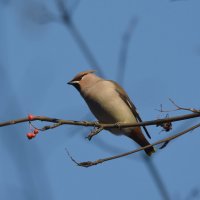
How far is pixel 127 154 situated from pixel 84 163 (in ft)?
1.03

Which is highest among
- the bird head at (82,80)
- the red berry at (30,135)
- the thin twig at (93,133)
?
the bird head at (82,80)

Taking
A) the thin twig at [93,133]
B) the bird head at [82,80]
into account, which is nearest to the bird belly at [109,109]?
the bird head at [82,80]

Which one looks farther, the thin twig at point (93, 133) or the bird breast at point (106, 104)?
the bird breast at point (106, 104)

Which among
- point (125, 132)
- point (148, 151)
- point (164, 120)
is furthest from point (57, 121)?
point (125, 132)

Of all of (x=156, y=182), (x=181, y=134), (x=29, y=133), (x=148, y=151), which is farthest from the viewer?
(x=148, y=151)

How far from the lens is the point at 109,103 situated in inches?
230

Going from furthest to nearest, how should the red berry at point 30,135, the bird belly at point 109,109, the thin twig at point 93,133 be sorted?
the bird belly at point 109,109 < the thin twig at point 93,133 < the red berry at point 30,135

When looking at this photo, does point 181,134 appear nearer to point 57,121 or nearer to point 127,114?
point 57,121

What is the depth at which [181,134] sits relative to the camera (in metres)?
3.44

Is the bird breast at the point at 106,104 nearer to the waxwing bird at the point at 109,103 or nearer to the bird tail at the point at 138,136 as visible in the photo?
the waxwing bird at the point at 109,103

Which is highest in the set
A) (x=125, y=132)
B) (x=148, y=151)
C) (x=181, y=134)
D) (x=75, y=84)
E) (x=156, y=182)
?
(x=75, y=84)

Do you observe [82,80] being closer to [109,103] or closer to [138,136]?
[109,103]

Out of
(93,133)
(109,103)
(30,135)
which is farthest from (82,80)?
(30,135)

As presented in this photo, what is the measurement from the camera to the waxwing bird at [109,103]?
5.73m
